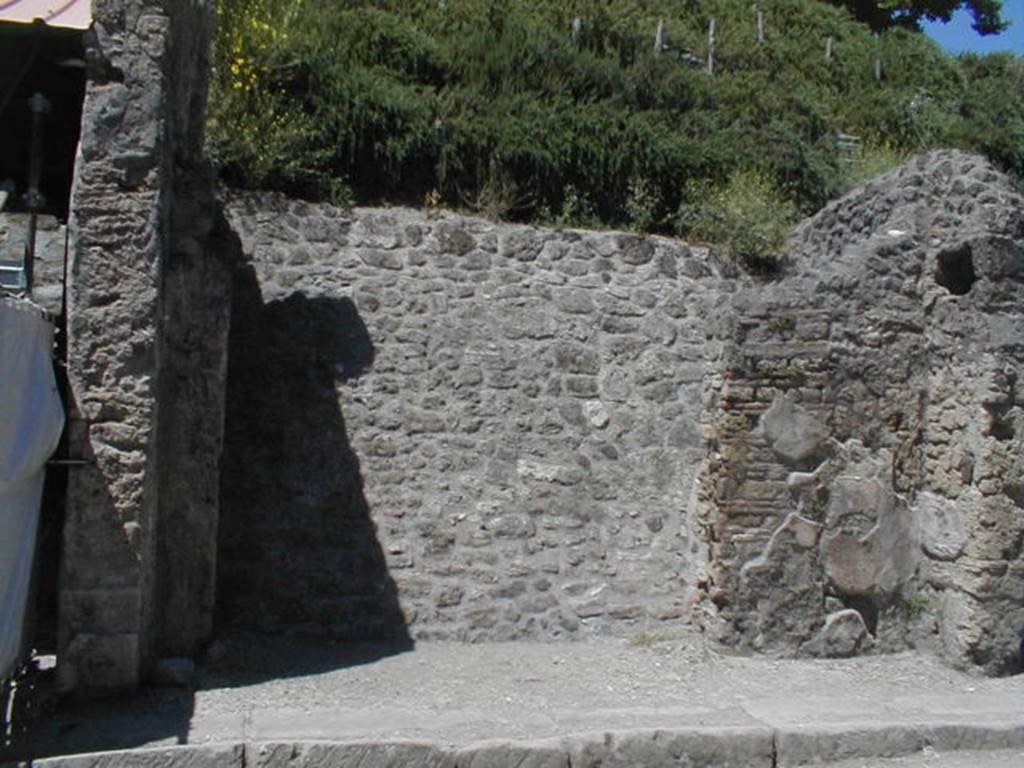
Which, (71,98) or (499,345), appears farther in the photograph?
(499,345)

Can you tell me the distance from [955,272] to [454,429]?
11.8 feet

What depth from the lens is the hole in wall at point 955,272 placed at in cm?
764

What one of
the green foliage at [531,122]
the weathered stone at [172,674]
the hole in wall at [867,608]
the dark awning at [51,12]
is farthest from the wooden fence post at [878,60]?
the weathered stone at [172,674]

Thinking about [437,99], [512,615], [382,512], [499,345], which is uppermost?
[437,99]

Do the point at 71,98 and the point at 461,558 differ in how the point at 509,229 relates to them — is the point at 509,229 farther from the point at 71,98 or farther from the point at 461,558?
the point at 71,98

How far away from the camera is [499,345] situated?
834cm

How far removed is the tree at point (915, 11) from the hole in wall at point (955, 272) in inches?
688

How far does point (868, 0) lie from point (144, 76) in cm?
2191

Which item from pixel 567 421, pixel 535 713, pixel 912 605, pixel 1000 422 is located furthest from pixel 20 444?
pixel 1000 422

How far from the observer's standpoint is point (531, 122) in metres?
11.0

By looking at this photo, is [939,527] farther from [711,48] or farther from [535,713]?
[711,48]

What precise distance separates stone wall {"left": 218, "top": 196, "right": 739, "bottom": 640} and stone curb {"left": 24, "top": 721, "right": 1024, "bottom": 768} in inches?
87.3

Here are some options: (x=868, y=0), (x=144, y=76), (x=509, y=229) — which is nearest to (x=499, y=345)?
(x=509, y=229)

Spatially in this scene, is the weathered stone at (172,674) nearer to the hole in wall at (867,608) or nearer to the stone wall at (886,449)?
the stone wall at (886,449)
